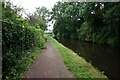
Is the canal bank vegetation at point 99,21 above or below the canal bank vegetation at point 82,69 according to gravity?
above

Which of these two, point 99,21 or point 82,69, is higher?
point 99,21

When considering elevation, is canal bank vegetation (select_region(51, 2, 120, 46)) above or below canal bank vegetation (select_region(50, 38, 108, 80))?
above

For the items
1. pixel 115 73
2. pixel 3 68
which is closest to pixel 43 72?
pixel 3 68

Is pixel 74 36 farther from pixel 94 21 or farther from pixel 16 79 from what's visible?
pixel 16 79

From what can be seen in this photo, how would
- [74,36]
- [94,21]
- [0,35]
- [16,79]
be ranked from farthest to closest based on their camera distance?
[74,36]
[94,21]
[16,79]
[0,35]

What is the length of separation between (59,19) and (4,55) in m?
65.9

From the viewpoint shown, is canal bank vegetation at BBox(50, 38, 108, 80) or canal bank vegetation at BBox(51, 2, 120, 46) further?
canal bank vegetation at BBox(51, 2, 120, 46)

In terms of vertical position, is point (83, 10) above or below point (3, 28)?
above

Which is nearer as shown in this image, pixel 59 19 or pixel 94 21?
pixel 94 21

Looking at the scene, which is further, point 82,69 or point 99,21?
point 99,21

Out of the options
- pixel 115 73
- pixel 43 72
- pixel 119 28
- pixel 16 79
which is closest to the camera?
pixel 16 79

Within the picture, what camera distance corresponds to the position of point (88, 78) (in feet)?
33.4

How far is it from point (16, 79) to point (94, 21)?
33164mm

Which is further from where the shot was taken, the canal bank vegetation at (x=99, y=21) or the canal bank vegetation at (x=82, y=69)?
the canal bank vegetation at (x=99, y=21)
